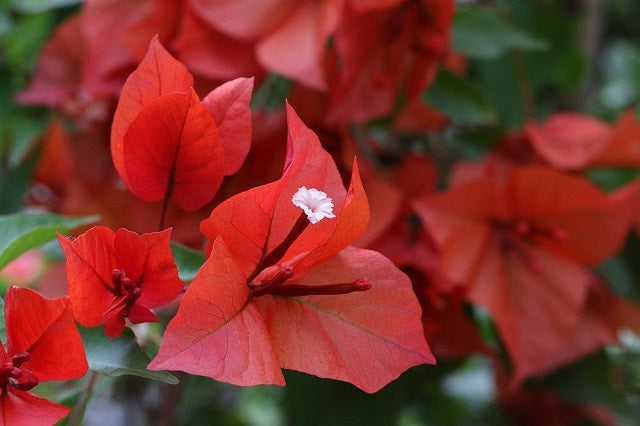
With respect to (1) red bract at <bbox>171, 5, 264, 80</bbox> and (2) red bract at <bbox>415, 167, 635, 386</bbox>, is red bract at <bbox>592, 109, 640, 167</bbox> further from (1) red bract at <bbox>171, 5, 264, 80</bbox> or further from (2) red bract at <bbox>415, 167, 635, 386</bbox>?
(1) red bract at <bbox>171, 5, 264, 80</bbox>

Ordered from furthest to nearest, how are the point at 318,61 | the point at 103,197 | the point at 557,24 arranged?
the point at 557,24, the point at 103,197, the point at 318,61

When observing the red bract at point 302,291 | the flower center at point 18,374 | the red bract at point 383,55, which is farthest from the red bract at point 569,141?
the flower center at point 18,374

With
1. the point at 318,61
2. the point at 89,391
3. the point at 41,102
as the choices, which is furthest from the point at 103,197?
the point at 89,391

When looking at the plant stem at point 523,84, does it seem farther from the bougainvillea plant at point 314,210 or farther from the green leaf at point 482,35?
the green leaf at point 482,35

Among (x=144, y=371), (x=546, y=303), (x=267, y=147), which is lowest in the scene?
(x=546, y=303)

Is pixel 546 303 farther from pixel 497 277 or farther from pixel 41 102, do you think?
pixel 41 102

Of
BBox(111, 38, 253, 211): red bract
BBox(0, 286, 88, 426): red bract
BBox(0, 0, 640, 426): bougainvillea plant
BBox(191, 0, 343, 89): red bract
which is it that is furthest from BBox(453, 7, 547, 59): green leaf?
BBox(0, 286, 88, 426): red bract

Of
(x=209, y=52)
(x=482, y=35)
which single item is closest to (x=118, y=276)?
(x=209, y=52)
